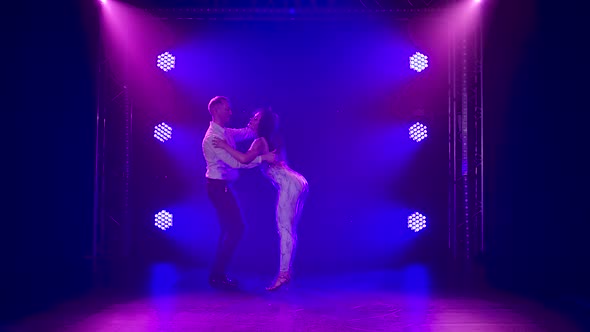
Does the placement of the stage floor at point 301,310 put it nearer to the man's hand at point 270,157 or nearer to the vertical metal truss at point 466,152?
the man's hand at point 270,157

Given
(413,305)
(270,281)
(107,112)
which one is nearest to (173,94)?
(107,112)

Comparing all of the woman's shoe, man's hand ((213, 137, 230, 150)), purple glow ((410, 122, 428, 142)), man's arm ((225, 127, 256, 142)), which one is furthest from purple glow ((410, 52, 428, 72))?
the woman's shoe

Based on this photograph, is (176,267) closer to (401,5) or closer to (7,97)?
(7,97)

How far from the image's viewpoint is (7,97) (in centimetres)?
509

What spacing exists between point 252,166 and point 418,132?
2688mm

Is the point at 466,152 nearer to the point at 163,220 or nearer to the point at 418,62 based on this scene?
the point at 418,62

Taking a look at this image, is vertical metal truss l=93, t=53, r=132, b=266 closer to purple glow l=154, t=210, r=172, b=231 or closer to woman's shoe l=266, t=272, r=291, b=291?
purple glow l=154, t=210, r=172, b=231

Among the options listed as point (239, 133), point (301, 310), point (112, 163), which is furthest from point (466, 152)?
point (112, 163)

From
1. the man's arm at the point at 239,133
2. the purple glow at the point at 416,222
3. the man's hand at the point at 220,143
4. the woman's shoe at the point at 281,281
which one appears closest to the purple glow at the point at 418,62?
the purple glow at the point at 416,222

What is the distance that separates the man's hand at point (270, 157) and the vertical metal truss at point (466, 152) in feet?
8.76

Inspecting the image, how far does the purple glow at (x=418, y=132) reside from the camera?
591 cm

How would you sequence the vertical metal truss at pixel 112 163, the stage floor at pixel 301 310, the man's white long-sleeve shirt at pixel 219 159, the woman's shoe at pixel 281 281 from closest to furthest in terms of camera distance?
the stage floor at pixel 301 310
the woman's shoe at pixel 281 281
the man's white long-sleeve shirt at pixel 219 159
the vertical metal truss at pixel 112 163

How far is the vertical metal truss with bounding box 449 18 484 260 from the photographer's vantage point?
18.2 ft

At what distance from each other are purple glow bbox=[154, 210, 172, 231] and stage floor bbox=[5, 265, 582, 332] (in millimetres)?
1560
